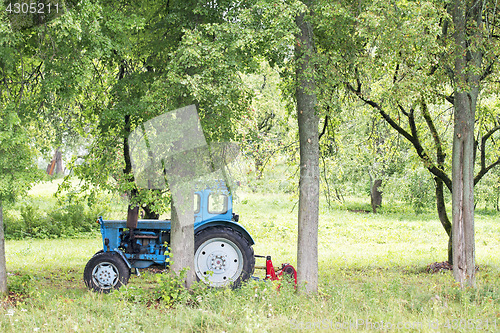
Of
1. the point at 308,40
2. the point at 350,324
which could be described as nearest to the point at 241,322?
the point at 350,324


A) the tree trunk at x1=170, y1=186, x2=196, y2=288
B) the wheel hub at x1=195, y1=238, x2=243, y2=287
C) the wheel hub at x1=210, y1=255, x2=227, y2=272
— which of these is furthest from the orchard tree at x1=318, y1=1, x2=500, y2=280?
the wheel hub at x1=210, y1=255, x2=227, y2=272

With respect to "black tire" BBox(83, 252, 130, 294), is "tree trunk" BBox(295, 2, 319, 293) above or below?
above

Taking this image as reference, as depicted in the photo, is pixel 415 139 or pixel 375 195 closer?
pixel 415 139

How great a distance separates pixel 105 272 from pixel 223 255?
193cm

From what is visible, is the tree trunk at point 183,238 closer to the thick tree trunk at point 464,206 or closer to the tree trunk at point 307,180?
the tree trunk at point 307,180

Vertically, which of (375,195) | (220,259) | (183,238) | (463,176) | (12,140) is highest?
(12,140)

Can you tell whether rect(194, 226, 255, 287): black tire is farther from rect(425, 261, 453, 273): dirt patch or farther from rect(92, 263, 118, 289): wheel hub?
rect(425, 261, 453, 273): dirt patch

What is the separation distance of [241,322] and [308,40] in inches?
166

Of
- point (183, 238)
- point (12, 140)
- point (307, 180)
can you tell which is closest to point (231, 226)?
point (183, 238)

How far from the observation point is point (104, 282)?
23.8 feet

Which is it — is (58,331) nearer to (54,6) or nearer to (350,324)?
(350,324)

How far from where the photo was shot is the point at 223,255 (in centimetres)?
768

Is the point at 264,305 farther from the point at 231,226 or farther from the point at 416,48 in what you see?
the point at 416,48

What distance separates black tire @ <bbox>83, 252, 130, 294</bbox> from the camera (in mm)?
7219
